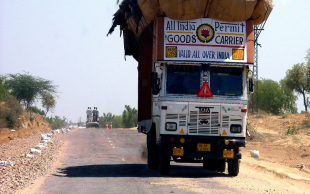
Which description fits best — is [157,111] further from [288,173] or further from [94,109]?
[94,109]

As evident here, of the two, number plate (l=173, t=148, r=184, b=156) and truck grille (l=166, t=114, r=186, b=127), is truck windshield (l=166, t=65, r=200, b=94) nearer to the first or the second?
truck grille (l=166, t=114, r=186, b=127)

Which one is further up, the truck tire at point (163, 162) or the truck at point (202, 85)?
the truck at point (202, 85)

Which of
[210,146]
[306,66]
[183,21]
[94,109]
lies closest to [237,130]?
[210,146]

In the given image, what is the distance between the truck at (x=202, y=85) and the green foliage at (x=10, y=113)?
3158cm

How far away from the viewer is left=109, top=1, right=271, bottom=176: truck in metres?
11.8

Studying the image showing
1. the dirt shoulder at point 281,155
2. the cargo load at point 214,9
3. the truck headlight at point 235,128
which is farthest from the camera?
the dirt shoulder at point 281,155

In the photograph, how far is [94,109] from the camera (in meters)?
69.7

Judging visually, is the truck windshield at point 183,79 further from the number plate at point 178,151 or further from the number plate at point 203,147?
the number plate at point 178,151

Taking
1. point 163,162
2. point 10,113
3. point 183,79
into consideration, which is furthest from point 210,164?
point 10,113

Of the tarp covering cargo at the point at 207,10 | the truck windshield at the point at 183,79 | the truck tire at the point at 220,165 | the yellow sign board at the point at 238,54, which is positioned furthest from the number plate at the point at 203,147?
the tarp covering cargo at the point at 207,10

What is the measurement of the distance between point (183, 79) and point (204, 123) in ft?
4.42

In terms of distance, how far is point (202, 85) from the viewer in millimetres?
11977

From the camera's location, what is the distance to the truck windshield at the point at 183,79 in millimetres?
11922

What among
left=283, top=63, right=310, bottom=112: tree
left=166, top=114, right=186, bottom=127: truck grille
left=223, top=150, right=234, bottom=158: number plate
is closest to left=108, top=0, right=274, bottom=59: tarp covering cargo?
left=166, top=114, right=186, bottom=127: truck grille
